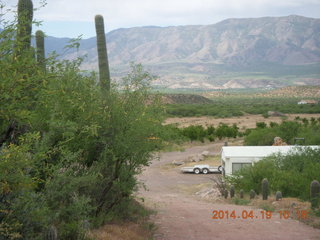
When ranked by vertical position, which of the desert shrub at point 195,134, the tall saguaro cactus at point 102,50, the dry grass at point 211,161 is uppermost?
the tall saguaro cactus at point 102,50

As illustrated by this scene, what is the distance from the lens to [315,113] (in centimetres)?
Answer: 7556

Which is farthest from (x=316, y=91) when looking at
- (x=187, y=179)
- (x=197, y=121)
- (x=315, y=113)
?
(x=187, y=179)

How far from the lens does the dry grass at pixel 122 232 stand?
31.4 ft

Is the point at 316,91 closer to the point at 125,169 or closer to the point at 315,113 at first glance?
the point at 315,113

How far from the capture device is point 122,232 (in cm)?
1042

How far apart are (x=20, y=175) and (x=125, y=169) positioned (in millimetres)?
5540

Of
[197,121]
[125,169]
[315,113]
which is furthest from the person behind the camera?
[315,113]

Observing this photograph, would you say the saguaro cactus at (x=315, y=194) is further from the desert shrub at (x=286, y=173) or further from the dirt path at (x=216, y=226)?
the desert shrub at (x=286, y=173)

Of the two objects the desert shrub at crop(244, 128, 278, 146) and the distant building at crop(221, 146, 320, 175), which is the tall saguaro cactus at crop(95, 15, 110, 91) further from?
the desert shrub at crop(244, 128, 278, 146)
